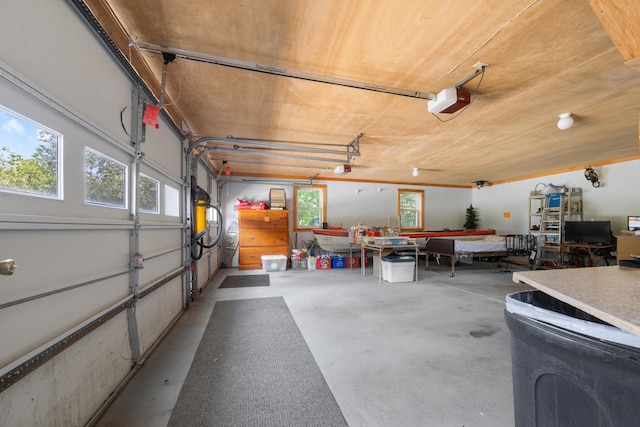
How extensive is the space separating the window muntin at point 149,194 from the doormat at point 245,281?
8.08 feet

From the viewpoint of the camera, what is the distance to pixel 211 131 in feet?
11.7

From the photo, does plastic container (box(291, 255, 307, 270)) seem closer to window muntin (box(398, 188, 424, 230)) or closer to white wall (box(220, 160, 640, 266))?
white wall (box(220, 160, 640, 266))

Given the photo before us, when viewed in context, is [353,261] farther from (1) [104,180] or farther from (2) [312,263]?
(1) [104,180]

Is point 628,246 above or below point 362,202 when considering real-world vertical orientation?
below

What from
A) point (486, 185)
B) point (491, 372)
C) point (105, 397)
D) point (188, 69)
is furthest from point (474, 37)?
point (486, 185)

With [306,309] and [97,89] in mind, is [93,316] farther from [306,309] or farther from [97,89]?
[306,309]

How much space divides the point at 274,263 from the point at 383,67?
4.80m

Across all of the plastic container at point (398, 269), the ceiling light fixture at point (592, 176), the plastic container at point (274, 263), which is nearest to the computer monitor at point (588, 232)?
the ceiling light fixture at point (592, 176)

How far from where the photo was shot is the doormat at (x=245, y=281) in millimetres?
4557

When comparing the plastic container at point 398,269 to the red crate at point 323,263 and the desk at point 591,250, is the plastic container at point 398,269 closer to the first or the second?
the red crate at point 323,263

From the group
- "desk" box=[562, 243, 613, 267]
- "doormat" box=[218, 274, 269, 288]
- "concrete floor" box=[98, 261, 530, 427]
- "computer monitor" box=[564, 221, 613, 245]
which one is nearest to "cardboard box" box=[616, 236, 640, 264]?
"desk" box=[562, 243, 613, 267]

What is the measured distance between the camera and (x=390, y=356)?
210 cm

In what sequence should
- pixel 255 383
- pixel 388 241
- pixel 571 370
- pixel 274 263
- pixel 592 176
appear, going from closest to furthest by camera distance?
1. pixel 571 370
2. pixel 255 383
3. pixel 388 241
4. pixel 592 176
5. pixel 274 263

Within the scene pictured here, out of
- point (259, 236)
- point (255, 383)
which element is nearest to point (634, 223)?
point (255, 383)
